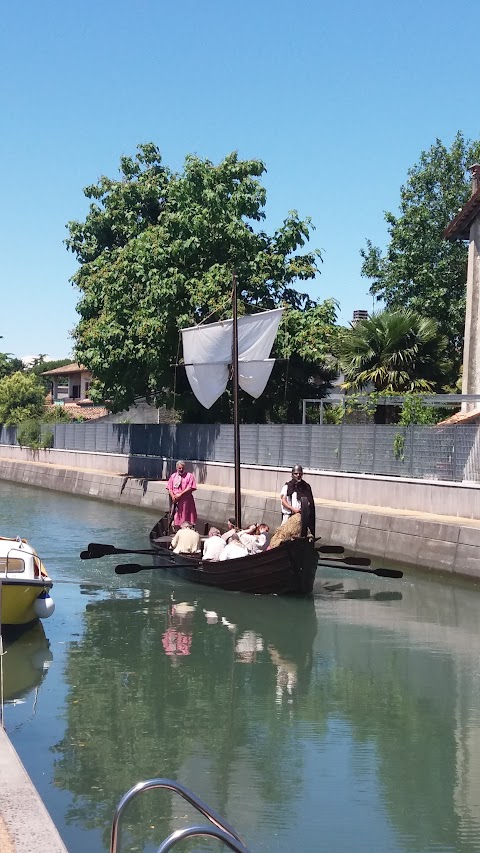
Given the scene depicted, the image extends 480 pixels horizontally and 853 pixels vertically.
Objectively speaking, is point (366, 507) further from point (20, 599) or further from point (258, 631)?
point (20, 599)

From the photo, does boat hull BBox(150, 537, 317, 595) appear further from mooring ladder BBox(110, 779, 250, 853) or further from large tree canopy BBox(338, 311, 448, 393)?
mooring ladder BBox(110, 779, 250, 853)

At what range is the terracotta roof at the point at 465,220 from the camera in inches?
1214

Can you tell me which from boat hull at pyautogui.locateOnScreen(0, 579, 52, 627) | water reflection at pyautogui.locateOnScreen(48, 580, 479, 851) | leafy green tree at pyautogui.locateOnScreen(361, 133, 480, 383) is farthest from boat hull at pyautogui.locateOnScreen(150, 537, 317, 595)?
leafy green tree at pyautogui.locateOnScreen(361, 133, 480, 383)

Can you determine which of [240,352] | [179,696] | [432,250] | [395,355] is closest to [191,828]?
[179,696]

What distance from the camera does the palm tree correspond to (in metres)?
28.8

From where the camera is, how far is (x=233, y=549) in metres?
19.6

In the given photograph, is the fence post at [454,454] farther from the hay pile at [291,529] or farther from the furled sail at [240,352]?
the hay pile at [291,529]

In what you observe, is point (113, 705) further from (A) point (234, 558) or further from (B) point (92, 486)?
(B) point (92, 486)

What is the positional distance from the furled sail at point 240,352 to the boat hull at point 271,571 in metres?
7.61

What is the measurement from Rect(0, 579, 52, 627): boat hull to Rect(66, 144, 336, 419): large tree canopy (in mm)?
18954

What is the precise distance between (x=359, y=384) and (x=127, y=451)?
18.3 metres

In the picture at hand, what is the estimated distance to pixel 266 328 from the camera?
26.1 metres

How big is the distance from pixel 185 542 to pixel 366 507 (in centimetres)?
602

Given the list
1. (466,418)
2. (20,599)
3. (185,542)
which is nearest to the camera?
(20,599)
